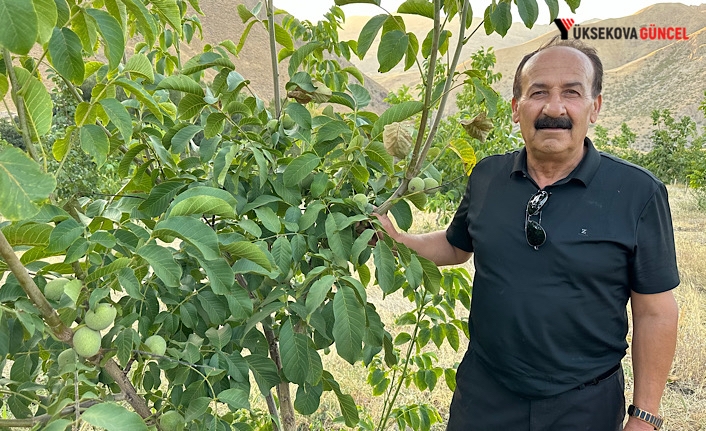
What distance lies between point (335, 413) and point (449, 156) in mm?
4317

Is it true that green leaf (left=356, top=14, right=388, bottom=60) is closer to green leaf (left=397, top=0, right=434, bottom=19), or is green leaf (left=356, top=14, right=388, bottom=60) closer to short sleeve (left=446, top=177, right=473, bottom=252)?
green leaf (left=397, top=0, right=434, bottom=19)

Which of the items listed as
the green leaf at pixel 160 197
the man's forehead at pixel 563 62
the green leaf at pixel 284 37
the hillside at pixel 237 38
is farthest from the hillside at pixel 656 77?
the green leaf at pixel 160 197

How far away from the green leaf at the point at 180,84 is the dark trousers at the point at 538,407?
122 cm

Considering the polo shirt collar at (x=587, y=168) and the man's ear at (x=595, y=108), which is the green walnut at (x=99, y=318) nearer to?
the polo shirt collar at (x=587, y=168)

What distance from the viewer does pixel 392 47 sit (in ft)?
4.06

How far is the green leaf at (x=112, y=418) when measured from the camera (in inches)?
30.5

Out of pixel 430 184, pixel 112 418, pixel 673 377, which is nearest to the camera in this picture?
pixel 112 418

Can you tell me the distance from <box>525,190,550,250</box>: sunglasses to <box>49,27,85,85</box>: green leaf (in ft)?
4.09

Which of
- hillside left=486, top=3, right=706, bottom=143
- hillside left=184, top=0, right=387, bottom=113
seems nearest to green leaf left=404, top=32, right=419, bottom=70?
hillside left=486, top=3, right=706, bottom=143

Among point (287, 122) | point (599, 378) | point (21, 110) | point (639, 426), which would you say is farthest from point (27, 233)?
point (639, 426)

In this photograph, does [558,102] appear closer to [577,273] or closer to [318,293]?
[577,273]

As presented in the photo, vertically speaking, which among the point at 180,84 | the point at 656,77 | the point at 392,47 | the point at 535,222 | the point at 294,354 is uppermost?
the point at 656,77

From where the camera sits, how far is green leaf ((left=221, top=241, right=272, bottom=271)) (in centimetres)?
102

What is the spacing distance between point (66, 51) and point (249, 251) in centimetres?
43
